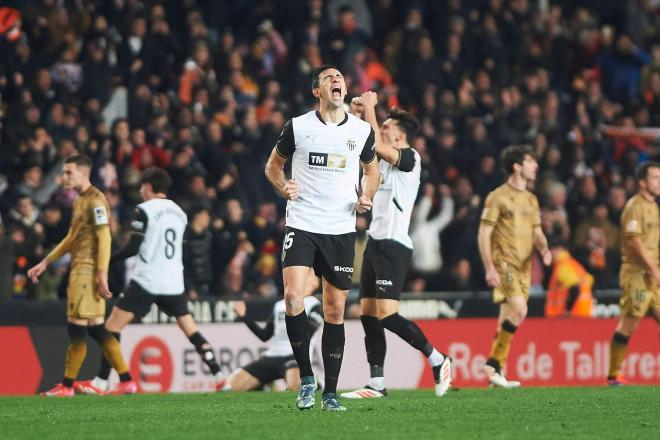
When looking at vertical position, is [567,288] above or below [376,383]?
above

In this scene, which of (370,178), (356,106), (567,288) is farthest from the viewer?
(567,288)

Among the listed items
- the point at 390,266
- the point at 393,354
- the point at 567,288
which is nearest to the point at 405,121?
the point at 390,266

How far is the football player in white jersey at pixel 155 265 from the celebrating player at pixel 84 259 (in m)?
0.24

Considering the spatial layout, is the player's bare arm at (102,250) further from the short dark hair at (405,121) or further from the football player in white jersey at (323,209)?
the football player in white jersey at (323,209)

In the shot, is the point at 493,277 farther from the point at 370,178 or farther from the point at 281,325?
the point at 370,178

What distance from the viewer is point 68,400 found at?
12953 mm

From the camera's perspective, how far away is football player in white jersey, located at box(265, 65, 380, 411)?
10.1m

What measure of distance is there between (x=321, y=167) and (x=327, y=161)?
0.06m

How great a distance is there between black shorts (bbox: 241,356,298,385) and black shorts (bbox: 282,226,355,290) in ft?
15.8

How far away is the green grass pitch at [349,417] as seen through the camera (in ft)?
28.8

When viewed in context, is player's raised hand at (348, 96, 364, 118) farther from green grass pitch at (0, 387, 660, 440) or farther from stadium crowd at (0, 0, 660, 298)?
stadium crowd at (0, 0, 660, 298)

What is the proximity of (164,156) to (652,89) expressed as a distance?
1028 centimetres

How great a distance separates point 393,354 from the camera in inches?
693

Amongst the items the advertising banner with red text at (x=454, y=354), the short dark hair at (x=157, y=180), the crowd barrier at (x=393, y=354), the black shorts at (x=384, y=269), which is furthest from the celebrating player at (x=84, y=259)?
the black shorts at (x=384, y=269)
